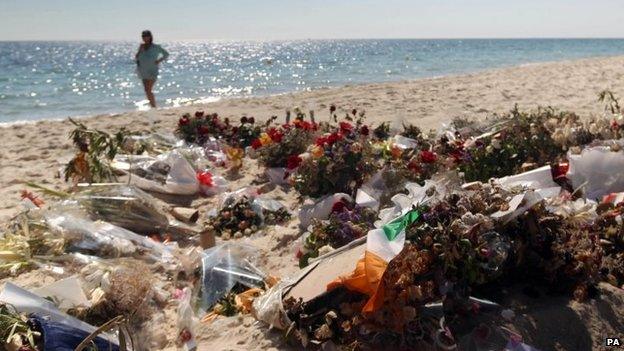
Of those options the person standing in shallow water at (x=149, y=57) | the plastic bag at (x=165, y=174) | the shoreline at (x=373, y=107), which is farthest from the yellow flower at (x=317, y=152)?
the person standing in shallow water at (x=149, y=57)

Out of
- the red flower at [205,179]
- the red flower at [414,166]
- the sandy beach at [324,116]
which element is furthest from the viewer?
the red flower at [205,179]

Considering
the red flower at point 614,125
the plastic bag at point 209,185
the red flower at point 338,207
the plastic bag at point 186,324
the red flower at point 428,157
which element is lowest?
the plastic bag at point 186,324

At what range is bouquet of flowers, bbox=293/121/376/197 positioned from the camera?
194 inches

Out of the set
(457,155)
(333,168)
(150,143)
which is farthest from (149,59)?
(457,155)

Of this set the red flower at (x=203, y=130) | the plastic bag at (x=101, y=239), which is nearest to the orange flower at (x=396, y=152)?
the plastic bag at (x=101, y=239)

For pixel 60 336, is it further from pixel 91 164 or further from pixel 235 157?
pixel 235 157

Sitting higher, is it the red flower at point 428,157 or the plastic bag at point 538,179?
the red flower at point 428,157

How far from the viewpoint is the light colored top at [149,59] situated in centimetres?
1014

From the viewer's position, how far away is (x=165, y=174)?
5965 mm

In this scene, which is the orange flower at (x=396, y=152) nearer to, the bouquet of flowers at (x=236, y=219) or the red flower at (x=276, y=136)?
the red flower at (x=276, y=136)

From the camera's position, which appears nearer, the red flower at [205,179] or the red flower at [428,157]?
the red flower at [428,157]

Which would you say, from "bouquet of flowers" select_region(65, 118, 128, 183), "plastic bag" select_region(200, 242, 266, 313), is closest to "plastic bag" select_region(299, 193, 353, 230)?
"plastic bag" select_region(200, 242, 266, 313)

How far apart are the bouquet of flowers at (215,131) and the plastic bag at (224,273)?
138 inches

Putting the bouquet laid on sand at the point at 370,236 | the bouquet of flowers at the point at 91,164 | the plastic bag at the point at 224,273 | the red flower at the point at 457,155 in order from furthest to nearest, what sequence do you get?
the bouquet of flowers at the point at 91,164, the red flower at the point at 457,155, the plastic bag at the point at 224,273, the bouquet laid on sand at the point at 370,236
